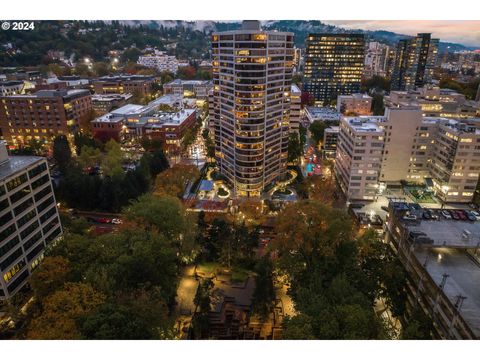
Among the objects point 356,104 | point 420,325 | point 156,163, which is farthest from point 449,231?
point 356,104

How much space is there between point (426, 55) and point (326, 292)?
5784 inches

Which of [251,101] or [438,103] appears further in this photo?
[438,103]

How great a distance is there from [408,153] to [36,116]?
8951 centimetres

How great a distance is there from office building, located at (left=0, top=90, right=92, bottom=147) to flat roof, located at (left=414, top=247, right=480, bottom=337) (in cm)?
8574

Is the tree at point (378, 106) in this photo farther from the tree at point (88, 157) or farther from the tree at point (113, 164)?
the tree at point (88, 157)

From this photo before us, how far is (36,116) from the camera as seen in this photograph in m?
79.9

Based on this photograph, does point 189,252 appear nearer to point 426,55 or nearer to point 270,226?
point 270,226

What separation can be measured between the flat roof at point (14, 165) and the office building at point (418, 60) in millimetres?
142780

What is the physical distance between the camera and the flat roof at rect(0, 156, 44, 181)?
106ft

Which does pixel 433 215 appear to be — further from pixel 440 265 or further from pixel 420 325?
pixel 420 325

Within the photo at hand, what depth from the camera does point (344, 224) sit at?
33.2m

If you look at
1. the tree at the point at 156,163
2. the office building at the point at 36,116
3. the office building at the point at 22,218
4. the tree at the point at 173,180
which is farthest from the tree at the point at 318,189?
the office building at the point at 36,116

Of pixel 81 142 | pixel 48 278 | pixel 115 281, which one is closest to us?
pixel 115 281

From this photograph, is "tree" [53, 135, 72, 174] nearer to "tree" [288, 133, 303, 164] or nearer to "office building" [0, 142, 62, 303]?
"office building" [0, 142, 62, 303]
